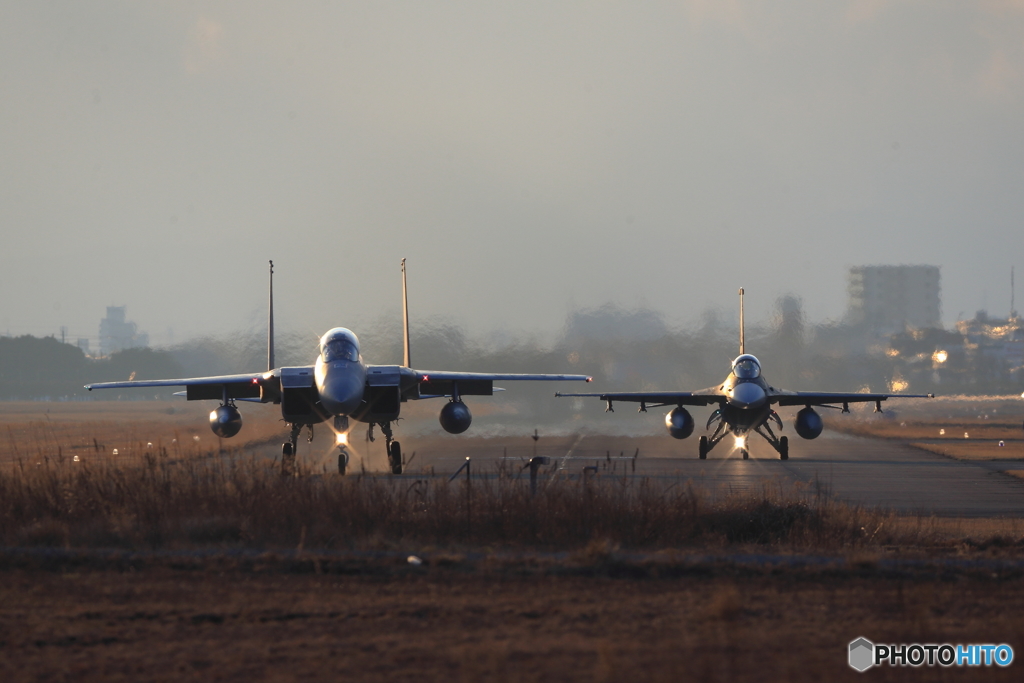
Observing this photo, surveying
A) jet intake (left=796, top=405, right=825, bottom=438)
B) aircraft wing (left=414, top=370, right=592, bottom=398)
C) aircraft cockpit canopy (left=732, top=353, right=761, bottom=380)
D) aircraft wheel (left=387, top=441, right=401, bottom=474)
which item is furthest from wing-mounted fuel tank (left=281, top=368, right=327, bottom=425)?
jet intake (left=796, top=405, right=825, bottom=438)

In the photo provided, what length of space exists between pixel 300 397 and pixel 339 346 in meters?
1.75

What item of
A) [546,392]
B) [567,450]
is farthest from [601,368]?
[567,450]

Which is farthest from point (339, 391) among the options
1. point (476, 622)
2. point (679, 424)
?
point (476, 622)

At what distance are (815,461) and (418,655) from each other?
23891mm

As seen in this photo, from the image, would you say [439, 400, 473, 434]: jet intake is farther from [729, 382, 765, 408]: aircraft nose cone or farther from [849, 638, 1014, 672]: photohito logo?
[849, 638, 1014, 672]: photohito logo

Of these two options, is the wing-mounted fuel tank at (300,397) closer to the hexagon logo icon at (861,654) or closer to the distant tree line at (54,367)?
the hexagon logo icon at (861,654)

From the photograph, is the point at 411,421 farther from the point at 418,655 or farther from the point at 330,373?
the point at 418,655

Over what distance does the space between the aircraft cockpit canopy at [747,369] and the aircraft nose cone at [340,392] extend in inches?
481

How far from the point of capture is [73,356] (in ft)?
366

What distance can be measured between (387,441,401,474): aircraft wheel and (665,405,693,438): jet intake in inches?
407

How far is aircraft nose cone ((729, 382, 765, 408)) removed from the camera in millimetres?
27391

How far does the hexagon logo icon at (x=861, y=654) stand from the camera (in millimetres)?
5945

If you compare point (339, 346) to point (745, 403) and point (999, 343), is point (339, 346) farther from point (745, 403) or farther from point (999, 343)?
point (999, 343)

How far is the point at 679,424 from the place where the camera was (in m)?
29.6
